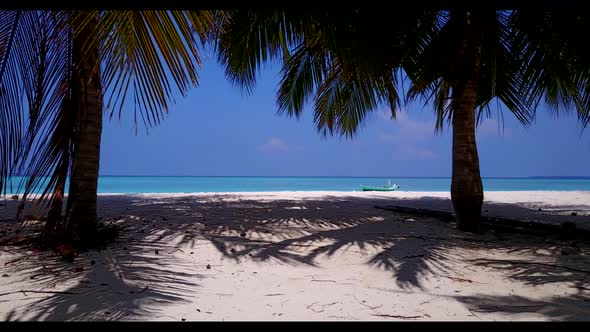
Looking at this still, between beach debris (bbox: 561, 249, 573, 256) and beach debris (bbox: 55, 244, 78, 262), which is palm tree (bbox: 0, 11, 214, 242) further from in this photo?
beach debris (bbox: 561, 249, 573, 256)

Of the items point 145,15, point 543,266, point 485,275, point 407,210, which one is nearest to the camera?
point 145,15

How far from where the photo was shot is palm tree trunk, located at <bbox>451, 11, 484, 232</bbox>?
4.71m

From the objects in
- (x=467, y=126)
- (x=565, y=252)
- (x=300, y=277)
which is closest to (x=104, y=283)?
(x=300, y=277)

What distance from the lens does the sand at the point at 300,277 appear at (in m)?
2.14

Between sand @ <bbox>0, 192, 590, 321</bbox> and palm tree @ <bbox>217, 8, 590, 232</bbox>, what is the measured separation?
159 centimetres

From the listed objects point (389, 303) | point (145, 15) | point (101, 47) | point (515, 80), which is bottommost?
point (389, 303)

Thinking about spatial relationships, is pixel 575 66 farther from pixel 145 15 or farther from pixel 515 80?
pixel 145 15

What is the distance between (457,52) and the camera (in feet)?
15.8

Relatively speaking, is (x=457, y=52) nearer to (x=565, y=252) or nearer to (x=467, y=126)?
(x=467, y=126)

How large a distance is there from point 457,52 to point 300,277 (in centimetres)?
382

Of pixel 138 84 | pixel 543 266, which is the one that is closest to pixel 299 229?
pixel 543 266

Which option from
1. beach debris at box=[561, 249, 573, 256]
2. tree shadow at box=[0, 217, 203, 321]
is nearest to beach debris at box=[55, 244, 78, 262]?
tree shadow at box=[0, 217, 203, 321]

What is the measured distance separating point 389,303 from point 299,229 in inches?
100.0

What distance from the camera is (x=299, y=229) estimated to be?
4785 mm
